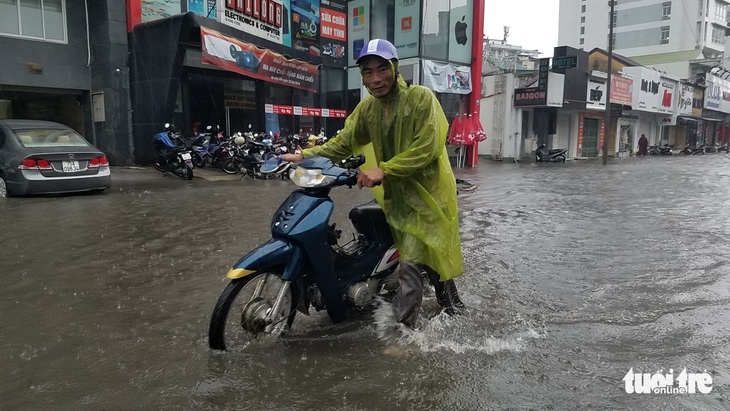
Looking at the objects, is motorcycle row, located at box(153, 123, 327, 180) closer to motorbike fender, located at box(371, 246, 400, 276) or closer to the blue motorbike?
motorbike fender, located at box(371, 246, 400, 276)

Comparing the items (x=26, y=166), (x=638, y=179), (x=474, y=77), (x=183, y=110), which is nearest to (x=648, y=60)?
(x=474, y=77)

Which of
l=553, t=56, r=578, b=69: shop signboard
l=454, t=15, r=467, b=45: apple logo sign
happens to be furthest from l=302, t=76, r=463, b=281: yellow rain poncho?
l=553, t=56, r=578, b=69: shop signboard

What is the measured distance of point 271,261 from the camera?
2725 millimetres

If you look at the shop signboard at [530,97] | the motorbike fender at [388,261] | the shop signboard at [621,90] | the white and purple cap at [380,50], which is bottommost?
the motorbike fender at [388,261]

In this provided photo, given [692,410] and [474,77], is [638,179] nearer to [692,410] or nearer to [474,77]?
[474,77]

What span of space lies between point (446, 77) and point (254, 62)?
26.5 feet

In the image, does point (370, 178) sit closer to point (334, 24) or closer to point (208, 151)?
point (208, 151)

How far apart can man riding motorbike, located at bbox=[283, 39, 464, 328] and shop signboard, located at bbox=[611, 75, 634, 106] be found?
2937 cm

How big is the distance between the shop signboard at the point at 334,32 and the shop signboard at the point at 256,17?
2.43 meters

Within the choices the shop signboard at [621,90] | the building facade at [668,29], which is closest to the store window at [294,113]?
the shop signboard at [621,90]

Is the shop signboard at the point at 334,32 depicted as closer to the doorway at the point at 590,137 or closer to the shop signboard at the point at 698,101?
the doorway at the point at 590,137

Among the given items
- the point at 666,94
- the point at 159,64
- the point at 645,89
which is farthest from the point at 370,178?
the point at 666,94

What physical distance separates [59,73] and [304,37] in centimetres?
793

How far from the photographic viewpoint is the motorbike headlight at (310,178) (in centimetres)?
276
